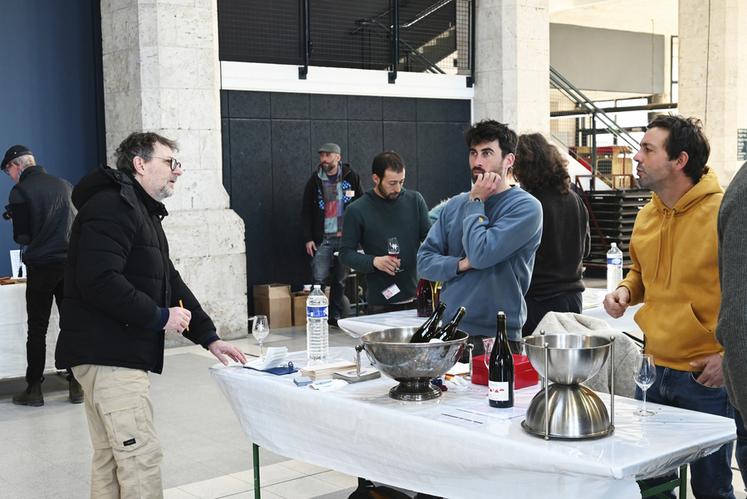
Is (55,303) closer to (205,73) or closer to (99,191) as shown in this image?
(205,73)

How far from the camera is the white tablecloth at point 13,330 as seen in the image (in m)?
6.50

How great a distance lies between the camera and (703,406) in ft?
10.4

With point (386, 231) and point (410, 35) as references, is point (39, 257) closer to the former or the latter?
point (386, 231)

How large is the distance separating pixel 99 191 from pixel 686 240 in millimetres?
2030

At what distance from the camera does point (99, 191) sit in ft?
11.2

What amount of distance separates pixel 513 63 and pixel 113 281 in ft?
27.4

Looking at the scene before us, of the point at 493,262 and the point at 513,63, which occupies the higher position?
the point at 513,63

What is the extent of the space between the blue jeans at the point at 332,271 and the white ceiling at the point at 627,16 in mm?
12359

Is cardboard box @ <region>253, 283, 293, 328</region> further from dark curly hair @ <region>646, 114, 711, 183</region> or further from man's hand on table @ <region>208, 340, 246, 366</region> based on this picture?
dark curly hair @ <region>646, 114, 711, 183</region>

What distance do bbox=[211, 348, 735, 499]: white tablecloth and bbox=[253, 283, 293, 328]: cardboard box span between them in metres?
5.58

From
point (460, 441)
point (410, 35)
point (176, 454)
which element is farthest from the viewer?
point (410, 35)

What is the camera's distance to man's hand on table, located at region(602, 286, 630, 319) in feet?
Result: 11.4

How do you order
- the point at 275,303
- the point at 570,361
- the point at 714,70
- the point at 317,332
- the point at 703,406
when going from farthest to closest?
the point at 714,70 < the point at 275,303 < the point at 317,332 < the point at 703,406 < the point at 570,361

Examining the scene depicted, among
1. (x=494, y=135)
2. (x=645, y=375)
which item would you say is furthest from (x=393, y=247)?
(x=645, y=375)
